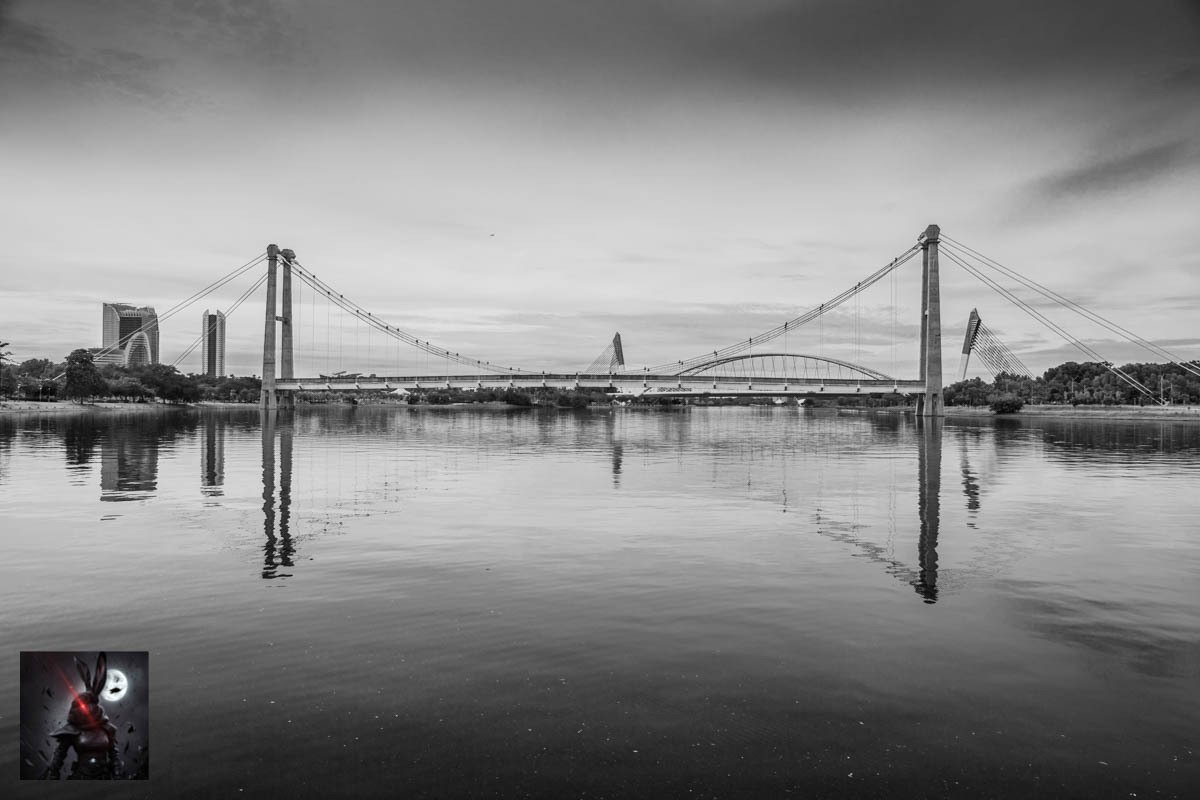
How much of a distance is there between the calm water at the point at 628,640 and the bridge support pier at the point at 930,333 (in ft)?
312

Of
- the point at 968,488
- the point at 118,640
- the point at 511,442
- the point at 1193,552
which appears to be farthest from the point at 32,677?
the point at 511,442

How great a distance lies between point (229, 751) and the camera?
6.59 meters

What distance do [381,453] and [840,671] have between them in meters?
37.8

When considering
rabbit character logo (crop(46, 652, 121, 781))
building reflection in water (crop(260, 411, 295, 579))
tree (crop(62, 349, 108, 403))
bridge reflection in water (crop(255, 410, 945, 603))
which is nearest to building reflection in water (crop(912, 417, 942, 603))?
bridge reflection in water (crop(255, 410, 945, 603))

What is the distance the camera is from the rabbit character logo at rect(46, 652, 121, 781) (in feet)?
17.5

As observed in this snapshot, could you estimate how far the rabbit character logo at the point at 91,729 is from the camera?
17.5 feet

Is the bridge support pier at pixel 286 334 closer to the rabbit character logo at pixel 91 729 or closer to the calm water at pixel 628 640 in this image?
the calm water at pixel 628 640

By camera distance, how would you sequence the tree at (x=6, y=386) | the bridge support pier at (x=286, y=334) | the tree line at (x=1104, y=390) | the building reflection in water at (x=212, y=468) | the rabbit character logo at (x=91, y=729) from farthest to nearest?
the tree line at (x=1104, y=390) < the bridge support pier at (x=286, y=334) < the tree at (x=6, y=386) < the building reflection in water at (x=212, y=468) < the rabbit character logo at (x=91, y=729)

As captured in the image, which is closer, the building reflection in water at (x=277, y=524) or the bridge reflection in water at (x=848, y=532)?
the bridge reflection in water at (x=848, y=532)

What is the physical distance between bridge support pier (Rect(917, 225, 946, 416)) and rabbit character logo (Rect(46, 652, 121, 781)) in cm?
11683

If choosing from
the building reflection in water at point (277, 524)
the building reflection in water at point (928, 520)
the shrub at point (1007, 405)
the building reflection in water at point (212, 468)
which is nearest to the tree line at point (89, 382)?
the building reflection in water at point (212, 468)

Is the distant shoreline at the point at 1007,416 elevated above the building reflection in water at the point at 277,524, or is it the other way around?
the distant shoreline at the point at 1007,416

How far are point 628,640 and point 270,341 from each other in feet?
475

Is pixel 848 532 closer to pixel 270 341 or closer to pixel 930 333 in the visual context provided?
pixel 930 333
